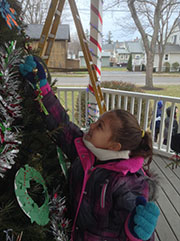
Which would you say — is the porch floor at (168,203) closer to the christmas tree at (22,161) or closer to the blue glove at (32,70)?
the christmas tree at (22,161)

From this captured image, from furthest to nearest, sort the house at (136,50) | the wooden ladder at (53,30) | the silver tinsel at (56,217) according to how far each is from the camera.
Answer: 1. the house at (136,50)
2. the wooden ladder at (53,30)
3. the silver tinsel at (56,217)

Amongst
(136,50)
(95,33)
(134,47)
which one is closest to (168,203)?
(95,33)

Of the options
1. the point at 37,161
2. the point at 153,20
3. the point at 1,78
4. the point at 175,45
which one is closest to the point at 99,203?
the point at 37,161

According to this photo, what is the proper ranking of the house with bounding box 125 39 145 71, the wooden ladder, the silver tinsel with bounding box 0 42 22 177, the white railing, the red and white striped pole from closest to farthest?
the silver tinsel with bounding box 0 42 22 177 < the wooden ladder < the red and white striped pole < the white railing < the house with bounding box 125 39 145 71

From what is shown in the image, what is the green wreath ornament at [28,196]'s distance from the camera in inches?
25.7

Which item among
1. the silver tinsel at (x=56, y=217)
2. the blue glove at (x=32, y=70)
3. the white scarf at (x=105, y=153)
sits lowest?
the silver tinsel at (x=56, y=217)

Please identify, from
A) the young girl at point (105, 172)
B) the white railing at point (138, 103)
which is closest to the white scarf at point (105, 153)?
the young girl at point (105, 172)

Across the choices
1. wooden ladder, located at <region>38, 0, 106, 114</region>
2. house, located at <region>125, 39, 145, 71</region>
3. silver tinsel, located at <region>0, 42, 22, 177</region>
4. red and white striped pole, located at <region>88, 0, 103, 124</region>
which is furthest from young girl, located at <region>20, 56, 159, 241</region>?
house, located at <region>125, 39, 145, 71</region>

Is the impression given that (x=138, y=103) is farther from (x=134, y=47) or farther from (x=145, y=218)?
(x=134, y=47)

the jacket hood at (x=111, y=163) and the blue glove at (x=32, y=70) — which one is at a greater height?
the blue glove at (x=32, y=70)

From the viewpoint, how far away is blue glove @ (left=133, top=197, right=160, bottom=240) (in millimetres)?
681

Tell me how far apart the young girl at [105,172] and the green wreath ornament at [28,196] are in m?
0.20

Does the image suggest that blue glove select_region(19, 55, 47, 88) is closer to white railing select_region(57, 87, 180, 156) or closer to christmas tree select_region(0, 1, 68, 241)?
christmas tree select_region(0, 1, 68, 241)

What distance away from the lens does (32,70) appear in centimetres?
75
